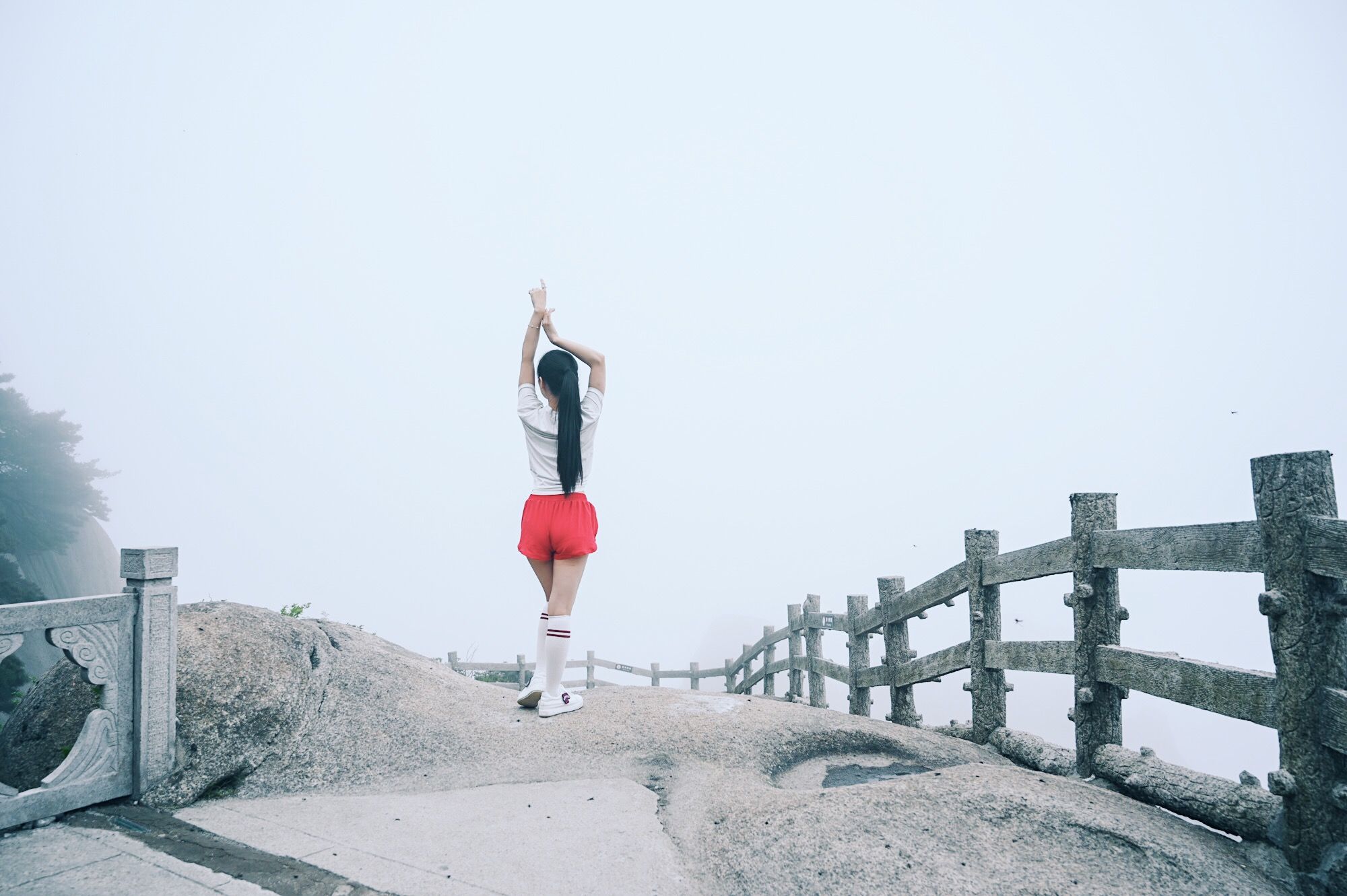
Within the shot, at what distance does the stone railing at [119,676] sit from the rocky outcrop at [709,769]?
0.82ft

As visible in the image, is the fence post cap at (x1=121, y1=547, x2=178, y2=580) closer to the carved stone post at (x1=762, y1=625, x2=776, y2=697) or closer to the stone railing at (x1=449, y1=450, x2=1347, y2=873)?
the stone railing at (x1=449, y1=450, x2=1347, y2=873)

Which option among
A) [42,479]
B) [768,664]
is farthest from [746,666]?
[42,479]

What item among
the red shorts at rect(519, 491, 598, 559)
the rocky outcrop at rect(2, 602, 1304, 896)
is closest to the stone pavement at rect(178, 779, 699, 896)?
the rocky outcrop at rect(2, 602, 1304, 896)

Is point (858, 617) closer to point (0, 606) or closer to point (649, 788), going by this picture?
point (649, 788)

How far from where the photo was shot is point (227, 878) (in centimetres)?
318

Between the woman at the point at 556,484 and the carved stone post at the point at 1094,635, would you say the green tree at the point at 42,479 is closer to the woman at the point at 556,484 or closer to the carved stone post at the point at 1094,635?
the woman at the point at 556,484

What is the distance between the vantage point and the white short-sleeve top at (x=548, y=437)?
5461 millimetres

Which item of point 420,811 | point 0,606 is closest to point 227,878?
point 420,811

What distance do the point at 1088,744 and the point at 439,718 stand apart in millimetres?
4229

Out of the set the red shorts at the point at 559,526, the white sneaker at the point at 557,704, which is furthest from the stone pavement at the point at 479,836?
the red shorts at the point at 559,526

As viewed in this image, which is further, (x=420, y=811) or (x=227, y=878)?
(x=420, y=811)

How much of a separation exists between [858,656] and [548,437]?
461 centimetres

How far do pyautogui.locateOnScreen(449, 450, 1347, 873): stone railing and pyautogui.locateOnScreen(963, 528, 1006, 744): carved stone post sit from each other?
10 mm

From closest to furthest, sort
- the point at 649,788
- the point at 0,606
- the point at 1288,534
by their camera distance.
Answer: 1. the point at 1288,534
2. the point at 0,606
3. the point at 649,788
